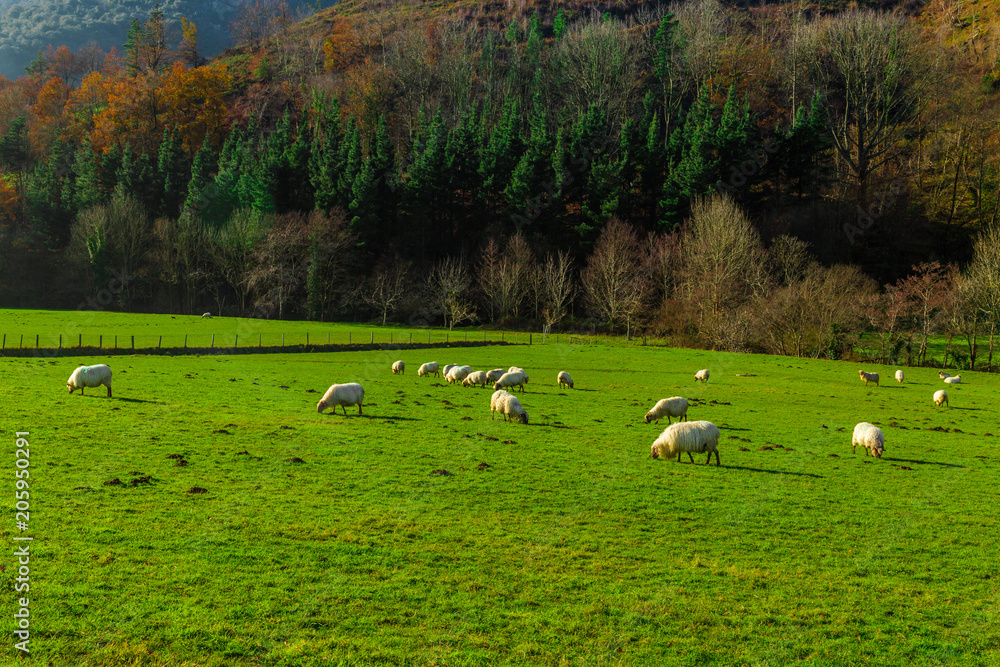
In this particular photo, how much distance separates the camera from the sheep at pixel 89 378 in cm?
2747

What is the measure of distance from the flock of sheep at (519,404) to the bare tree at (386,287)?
48.4m

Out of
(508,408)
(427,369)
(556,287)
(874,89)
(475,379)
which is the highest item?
(874,89)

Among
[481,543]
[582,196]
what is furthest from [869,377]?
[582,196]

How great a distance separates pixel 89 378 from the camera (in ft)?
90.6

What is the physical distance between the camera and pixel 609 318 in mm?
83875

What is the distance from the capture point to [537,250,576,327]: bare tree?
85062 millimetres

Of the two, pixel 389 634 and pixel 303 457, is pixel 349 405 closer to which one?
pixel 303 457

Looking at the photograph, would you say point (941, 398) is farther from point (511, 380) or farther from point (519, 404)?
point (519, 404)

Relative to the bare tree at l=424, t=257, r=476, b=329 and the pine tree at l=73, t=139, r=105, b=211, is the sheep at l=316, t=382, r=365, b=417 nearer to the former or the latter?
the bare tree at l=424, t=257, r=476, b=329

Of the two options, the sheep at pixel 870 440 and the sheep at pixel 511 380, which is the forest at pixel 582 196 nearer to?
the sheep at pixel 511 380

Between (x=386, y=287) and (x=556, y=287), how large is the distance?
2473 cm

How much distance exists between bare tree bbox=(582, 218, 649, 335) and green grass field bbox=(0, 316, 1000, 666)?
53.7 meters

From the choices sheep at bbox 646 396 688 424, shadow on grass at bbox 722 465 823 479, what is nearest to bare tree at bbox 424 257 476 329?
sheep at bbox 646 396 688 424

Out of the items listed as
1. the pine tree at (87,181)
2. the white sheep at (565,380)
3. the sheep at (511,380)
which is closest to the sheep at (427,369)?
the sheep at (511,380)
